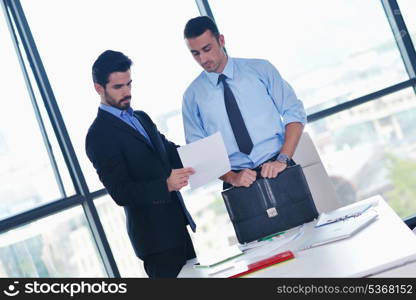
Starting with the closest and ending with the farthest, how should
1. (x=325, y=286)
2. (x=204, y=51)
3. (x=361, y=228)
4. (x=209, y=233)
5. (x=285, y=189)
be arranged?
(x=325, y=286) < (x=361, y=228) < (x=285, y=189) < (x=204, y=51) < (x=209, y=233)

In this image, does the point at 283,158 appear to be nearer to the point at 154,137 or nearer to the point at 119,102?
the point at 154,137

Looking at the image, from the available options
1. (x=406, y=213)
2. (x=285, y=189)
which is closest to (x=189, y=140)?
(x=285, y=189)

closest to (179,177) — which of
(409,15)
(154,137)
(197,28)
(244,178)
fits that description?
(244,178)

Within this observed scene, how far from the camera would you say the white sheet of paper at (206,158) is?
8.67 ft

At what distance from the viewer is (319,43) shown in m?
4.70

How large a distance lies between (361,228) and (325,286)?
0.56 metres

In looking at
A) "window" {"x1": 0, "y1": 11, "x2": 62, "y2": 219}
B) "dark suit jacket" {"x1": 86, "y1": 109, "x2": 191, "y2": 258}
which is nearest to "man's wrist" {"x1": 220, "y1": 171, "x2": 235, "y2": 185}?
"dark suit jacket" {"x1": 86, "y1": 109, "x2": 191, "y2": 258}

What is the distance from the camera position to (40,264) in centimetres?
397

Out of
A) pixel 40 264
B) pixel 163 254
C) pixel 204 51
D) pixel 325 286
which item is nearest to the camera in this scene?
pixel 325 286

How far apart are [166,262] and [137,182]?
0.41m

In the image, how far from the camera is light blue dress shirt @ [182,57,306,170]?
10.4 feet

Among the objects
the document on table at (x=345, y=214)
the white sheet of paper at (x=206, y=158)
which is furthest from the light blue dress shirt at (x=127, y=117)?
the document on table at (x=345, y=214)

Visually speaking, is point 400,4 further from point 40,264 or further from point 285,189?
point 40,264

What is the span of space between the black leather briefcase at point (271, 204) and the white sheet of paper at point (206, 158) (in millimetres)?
107
